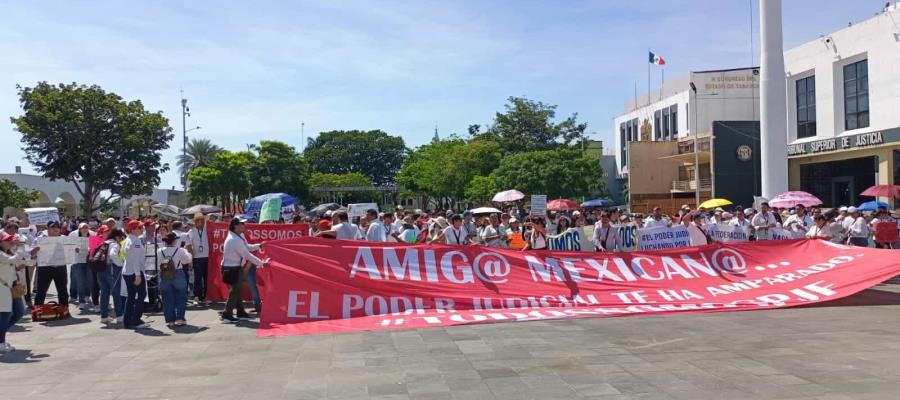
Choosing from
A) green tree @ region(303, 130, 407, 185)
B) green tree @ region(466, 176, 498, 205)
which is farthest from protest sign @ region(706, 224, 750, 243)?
green tree @ region(303, 130, 407, 185)

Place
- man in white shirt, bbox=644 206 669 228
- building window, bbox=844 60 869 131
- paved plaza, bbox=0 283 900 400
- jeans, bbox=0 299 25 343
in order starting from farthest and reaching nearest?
building window, bbox=844 60 869 131, man in white shirt, bbox=644 206 669 228, jeans, bbox=0 299 25 343, paved plaza, bbox=0 283 900 400

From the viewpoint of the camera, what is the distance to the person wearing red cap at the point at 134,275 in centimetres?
1051

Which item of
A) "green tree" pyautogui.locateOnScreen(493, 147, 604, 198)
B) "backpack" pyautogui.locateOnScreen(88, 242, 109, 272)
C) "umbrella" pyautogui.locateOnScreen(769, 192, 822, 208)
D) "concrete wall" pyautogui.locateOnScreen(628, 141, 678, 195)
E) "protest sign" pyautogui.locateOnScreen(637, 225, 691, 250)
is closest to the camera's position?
"backpack" pyautogui.locateOnScreen(88, 242, 109, 272)

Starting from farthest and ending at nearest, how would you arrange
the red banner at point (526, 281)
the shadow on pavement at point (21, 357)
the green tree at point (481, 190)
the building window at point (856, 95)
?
1. the green tree at point (481, 190)
2. the building window at point (856, 95)
3. the red banner at point (526, 281)
4. the shadow on pavement at point (21, 357)

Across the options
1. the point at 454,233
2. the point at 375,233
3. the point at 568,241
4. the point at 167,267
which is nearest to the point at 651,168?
the point at 568,241

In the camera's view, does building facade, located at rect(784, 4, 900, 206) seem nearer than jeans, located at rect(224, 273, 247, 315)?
No

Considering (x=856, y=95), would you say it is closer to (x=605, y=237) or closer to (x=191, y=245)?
(x=605, y=237)

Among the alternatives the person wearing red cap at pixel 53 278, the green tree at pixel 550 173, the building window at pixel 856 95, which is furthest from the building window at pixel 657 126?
the person wearing red cap at pixel 53 278

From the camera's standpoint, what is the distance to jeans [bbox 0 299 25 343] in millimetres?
8953

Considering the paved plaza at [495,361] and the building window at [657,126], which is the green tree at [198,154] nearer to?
the building window at [657,126]

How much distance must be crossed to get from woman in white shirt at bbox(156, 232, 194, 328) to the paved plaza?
12.7 inches

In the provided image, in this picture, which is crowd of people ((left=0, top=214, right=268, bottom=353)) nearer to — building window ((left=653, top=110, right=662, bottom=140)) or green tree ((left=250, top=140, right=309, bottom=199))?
green tree ((left=250, top=140, right=309, bottom=199))

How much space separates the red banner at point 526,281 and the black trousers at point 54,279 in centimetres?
454

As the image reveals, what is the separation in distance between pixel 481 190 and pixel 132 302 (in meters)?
44.5
